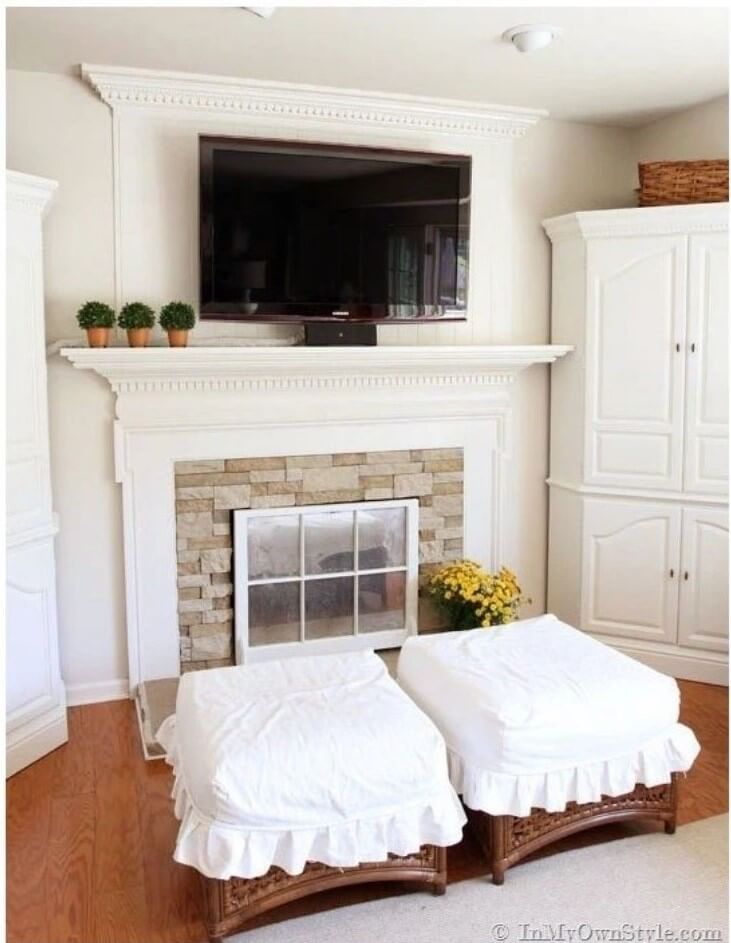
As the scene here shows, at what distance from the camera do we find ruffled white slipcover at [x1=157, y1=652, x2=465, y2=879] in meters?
2.04

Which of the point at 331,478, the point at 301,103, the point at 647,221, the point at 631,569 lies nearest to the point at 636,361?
the point at 647,221

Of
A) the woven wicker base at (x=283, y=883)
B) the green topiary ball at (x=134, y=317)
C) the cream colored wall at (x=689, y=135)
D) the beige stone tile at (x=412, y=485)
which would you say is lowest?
the woven wicker base at (x=283, y=883)

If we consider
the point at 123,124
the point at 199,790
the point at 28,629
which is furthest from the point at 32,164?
the point at 199,790

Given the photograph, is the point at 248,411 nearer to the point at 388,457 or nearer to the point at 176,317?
the point at 176,317

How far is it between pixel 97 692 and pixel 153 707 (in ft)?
1.10

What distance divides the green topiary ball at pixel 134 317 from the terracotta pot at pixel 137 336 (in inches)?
0.5

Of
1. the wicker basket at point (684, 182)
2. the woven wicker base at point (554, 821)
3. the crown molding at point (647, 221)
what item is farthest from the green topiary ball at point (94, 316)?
the wicker basket at point (684, 182)

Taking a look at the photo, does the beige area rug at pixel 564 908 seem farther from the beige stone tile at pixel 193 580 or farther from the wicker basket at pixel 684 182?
the wicker basket at pixel 684 182

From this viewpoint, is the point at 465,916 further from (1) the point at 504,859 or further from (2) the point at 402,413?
(2) the point at 402,413

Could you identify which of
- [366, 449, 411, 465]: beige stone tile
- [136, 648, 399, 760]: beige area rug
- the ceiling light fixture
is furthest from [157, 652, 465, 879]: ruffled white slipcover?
the ceiling light fixture

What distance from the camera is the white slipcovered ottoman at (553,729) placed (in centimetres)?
231

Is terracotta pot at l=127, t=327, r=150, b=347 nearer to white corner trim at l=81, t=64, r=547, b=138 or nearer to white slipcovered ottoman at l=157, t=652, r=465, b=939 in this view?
white corner trim at l=81, t=64, r=547, b=138

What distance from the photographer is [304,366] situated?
3.49 meters

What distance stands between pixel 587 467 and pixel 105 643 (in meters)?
2.13
